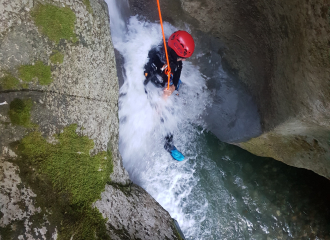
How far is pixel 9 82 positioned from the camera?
6.75ft

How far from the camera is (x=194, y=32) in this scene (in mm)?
4629

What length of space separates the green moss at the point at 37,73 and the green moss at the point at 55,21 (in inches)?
13.0

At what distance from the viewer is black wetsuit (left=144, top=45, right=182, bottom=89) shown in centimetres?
395

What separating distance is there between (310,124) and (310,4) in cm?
139

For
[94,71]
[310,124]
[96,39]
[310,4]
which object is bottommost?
[94,71]

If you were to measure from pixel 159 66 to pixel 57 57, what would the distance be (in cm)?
199

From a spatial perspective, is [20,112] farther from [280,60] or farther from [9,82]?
[280,60]

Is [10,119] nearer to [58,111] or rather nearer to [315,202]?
[58,111]

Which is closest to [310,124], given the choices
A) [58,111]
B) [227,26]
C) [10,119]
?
[227,26]

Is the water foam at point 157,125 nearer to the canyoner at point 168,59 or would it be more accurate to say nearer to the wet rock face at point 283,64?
the canyoner at point 168,59

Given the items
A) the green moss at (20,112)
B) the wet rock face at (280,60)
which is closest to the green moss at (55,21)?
the green moss at (20,112)

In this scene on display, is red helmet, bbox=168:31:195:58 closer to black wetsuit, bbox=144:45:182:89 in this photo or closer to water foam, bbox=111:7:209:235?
black wetsuit, bbox=144:45:182:89

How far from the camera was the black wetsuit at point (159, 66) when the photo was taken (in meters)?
3.95

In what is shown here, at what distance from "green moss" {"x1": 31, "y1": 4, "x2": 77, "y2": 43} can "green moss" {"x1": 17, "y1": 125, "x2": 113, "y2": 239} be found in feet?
3.27
